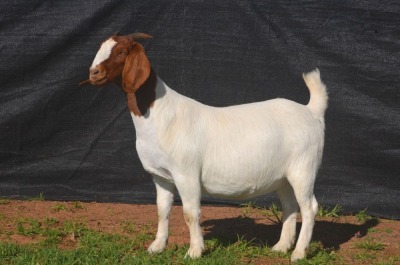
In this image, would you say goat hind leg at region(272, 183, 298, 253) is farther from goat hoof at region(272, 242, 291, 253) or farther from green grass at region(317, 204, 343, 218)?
green grass at region(317, 204, 343, 218)

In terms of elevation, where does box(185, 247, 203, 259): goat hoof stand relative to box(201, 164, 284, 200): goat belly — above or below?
below

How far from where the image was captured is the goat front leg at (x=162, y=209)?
580cm

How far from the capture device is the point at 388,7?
7.11 m

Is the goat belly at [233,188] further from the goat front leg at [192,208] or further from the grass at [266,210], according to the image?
the grass at [266,210]

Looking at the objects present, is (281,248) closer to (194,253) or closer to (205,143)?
(194,253)

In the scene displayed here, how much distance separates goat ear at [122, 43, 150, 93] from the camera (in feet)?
17.4

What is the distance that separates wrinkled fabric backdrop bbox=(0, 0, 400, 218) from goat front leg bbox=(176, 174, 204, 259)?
1.89 m

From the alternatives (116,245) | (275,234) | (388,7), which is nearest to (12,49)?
(116,245)

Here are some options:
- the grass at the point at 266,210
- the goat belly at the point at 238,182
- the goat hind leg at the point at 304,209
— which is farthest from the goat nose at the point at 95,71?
the grass at the point at 266,210

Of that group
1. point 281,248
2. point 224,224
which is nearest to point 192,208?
point 281,248

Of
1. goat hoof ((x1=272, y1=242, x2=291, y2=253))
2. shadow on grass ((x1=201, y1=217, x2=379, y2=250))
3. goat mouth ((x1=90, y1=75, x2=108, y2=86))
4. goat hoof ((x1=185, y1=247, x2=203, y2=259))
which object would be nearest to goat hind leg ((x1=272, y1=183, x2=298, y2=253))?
goat hoof ((x1=272, y1=242, x2=291, y2=253))

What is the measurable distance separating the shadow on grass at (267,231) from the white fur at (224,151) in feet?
2.21

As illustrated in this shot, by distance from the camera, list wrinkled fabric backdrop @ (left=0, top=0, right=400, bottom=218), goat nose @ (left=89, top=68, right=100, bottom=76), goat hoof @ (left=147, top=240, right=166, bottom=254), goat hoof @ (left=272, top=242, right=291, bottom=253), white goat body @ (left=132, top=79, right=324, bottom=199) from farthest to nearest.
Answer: wrinkled fabric backdrop @ (left=0, top=0, right=400, bottom=218), goat hoof @ (left=272, top=242, right=291, bottom=253), goat hoof @ (left=147, top=240, right=166, bottom=254), white goat body @ (left=132, top=79, right=324, bottom=199), goat nose @ (left=89, top=68, right=100, bottom=76)

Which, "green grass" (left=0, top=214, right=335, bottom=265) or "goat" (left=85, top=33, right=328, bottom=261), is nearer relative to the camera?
"goat" (left=85, top=33, right=328, bottom=261)
